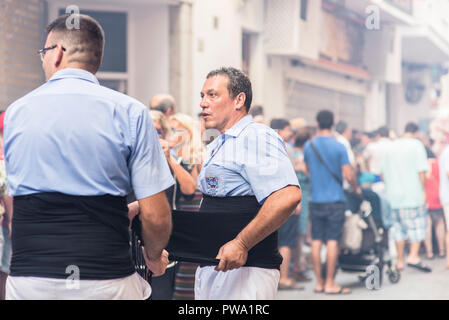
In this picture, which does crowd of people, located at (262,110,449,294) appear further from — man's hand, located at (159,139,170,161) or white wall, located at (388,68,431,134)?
white wall, located at (388,68,431,134)

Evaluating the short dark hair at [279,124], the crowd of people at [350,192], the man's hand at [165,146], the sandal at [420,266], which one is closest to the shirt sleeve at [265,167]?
the man's hand at [165,146]

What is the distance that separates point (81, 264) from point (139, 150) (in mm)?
441

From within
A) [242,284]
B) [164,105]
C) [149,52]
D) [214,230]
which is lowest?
[242,284]

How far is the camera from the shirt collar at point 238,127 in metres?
3.51

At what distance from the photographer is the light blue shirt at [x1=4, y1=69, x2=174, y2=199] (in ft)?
8.43

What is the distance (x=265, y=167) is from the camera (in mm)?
3320

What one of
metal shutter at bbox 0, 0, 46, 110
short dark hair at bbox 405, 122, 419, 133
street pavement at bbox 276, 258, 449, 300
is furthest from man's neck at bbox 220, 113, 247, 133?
short dark hair at bbox 405, 122, 419, 133

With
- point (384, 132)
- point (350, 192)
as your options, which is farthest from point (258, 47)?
point (350, 192)

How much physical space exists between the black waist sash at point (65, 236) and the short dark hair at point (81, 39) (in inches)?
20.3

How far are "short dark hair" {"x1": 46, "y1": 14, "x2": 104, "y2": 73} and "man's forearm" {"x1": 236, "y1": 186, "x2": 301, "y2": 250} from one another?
39.0 inches

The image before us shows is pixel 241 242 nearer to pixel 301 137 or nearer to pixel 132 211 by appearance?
pixel 132 211

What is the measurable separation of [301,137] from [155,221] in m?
6.80

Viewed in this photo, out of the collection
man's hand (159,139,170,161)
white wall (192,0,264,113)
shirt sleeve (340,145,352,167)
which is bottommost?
shirt sleeve (340,145,352,167)

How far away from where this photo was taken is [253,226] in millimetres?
3236
